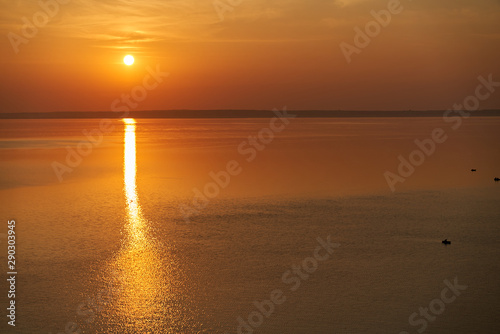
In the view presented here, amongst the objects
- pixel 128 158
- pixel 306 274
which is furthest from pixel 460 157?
pixel 306 274

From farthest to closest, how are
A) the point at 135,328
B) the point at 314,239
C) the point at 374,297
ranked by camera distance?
the point at 314,239 < the point at 374,297 < the point at 135,328

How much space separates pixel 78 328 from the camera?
7328mm

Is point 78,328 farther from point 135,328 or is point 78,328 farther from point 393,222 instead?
point 393,222

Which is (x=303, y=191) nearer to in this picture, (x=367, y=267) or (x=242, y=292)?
(x=367, y=267)

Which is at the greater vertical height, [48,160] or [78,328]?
[48,160]

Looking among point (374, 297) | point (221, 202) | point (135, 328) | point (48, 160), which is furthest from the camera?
point (48, 160)

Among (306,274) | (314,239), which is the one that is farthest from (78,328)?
(314,239)

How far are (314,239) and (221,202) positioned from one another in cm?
503

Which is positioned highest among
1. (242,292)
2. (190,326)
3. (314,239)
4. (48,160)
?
(48,160)

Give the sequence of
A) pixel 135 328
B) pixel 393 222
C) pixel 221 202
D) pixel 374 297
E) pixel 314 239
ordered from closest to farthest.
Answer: pixel 135 328 < pixel 374 297 < pixel 314 239 < pixel 393 222 < pixel 221 202

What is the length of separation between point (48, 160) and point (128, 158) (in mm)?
4264

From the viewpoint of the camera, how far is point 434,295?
27.8ft

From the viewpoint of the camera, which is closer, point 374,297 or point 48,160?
point 374,297

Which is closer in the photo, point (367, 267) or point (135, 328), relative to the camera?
point (135, 328)
